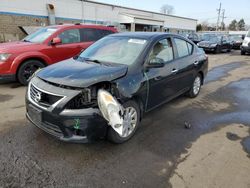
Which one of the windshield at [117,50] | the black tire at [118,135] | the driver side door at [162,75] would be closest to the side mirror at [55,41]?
the windshield at [117,50]

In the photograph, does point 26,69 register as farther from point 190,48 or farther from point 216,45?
point 216,45

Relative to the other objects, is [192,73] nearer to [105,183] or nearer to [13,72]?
[105,183]

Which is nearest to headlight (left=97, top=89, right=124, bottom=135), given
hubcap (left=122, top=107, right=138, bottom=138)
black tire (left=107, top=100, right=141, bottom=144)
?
black tire (left=107, top=100, right=141, bottom=144)

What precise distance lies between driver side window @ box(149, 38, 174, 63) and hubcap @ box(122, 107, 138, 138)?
958 millimetres

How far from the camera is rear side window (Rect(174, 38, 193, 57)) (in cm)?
451

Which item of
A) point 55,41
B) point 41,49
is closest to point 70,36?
point 55,41

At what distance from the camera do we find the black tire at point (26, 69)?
595 cm

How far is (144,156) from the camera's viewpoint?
298cm

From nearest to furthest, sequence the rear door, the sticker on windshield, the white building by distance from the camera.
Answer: the sticker on windshield → the rear door → the white building

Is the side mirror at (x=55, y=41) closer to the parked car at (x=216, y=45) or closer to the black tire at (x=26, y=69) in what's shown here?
the black tire at (x=26, y=69)

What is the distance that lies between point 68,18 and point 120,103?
23.6 m

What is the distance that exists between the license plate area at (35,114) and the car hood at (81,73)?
45cm

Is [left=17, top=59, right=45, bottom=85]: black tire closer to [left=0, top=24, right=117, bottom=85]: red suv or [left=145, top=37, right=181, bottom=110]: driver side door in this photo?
[left=0, top=24, right=117, bottom=85]: red suv

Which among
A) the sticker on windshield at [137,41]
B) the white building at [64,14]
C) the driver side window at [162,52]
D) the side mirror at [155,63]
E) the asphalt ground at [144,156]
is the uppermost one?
the white building at [64,14]
